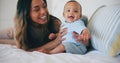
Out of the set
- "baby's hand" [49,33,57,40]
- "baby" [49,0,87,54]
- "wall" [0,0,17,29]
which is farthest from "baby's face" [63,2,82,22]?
"wall" [0,0,17,29]

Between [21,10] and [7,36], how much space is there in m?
0.16

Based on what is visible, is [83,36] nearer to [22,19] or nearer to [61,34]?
[61,34]

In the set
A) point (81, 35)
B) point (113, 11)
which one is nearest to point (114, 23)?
point (113, 11)

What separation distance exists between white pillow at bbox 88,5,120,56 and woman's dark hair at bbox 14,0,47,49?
13.3 inches

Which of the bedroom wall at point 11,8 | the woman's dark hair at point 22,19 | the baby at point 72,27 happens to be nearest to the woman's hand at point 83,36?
the baby at point 72,27

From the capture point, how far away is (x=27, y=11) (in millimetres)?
1000

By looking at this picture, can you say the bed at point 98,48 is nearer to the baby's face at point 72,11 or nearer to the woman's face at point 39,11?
the baby's face at point 72,11

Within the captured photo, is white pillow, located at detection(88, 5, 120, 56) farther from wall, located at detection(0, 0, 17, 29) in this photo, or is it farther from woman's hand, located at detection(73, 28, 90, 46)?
wall, located at detection(0, 0, 17, 29)

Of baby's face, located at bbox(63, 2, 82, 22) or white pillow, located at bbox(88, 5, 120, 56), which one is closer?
white pillow, located at bbox(88, 5, 120, 56)

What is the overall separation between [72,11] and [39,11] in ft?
0.60

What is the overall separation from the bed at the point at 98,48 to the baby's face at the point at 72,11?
8cm

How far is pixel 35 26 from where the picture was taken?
103 centimetres

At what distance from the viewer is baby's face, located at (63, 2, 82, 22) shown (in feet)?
3.17

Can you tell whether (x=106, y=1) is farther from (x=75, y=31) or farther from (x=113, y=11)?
(x=75, y=31)
